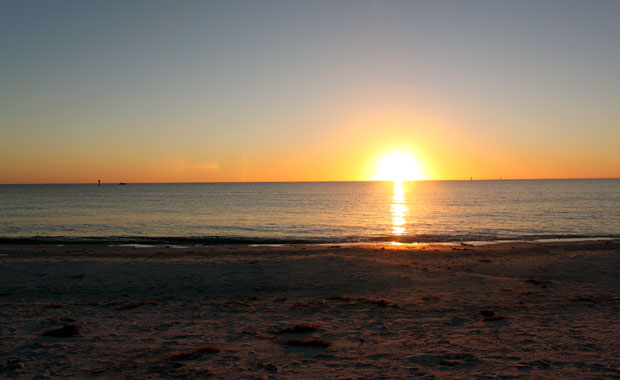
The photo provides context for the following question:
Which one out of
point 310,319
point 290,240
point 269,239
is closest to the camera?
point 310,319

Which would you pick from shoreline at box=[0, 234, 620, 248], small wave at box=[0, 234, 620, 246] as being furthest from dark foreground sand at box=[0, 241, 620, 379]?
small wave at box=[0, 234, 620, 246]

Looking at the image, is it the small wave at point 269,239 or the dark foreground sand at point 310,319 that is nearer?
the dark foreground sand at point 310,319

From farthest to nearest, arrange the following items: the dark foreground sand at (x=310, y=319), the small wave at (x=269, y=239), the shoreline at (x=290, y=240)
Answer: the small wave at (x=269, y=239) < the shoreline at (x=290, y=240) < the dark foreground sand at (x=310, y=319)

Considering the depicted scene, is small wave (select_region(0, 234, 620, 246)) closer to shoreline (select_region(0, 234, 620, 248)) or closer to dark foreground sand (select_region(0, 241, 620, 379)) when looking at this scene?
shoreline (select_region(0, 234, 620, 248))

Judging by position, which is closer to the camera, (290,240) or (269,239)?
(290,240)

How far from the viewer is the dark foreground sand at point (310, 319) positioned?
7.84 meters

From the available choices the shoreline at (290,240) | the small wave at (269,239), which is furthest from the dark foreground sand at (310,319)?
the small wave at (269,239)

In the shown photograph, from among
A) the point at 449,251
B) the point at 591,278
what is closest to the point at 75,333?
the point at 591,278

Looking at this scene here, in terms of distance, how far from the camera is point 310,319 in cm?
1106

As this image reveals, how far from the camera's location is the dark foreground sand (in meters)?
7.84

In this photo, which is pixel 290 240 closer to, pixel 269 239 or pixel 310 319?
pixel 269 239

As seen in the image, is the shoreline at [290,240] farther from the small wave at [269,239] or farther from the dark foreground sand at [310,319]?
the dark foreground sand at [310,319]

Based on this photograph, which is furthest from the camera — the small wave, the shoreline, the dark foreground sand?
the small wave

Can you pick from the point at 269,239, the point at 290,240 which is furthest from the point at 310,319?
the point at 269,239
